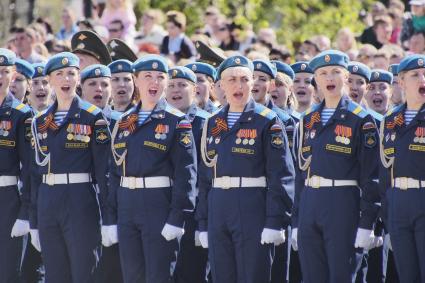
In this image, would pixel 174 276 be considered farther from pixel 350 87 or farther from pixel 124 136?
pixel 350 87

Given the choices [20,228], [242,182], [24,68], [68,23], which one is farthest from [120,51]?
[68,23]

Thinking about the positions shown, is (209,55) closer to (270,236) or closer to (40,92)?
(40,92)

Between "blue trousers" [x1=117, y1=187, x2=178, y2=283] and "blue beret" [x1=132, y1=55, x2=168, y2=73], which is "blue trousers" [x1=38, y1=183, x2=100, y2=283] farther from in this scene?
"blue beret" [x1=132, y1=55, x2=168, y2=73]

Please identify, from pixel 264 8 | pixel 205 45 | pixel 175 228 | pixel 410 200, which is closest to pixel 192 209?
pixel 175 228

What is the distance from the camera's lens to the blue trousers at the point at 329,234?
1099 centimetres

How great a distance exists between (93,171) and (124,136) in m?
0.55

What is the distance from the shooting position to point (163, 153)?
11672 mm

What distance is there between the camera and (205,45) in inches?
597

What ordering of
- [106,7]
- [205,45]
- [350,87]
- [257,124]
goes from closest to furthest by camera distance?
[257,124] < [350,87] < [205,45] < [106,7]

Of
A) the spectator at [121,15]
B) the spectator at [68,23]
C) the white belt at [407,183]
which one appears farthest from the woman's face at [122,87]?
the spectator at [68,23]

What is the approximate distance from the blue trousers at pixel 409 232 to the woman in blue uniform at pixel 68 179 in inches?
111

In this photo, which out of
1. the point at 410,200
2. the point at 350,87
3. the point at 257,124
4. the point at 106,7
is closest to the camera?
the point at 410,200

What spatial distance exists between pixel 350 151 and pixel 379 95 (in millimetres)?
2482

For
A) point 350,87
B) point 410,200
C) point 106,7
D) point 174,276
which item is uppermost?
point 106,7
